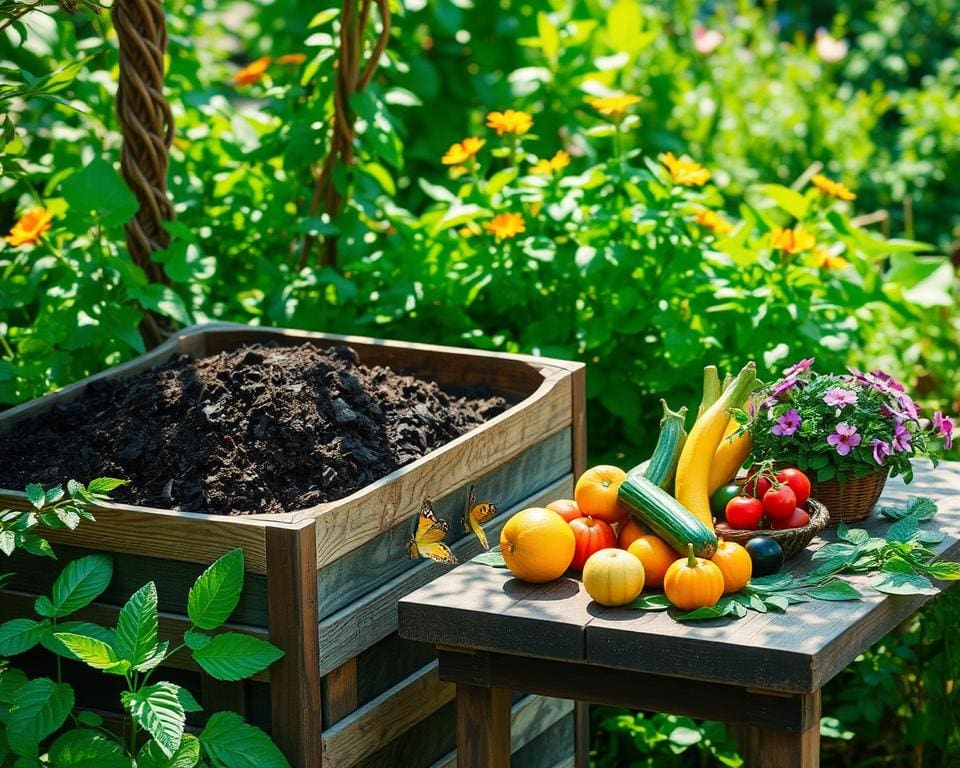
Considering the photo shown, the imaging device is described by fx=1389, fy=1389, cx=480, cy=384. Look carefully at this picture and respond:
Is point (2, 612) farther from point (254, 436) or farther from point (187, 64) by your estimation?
point (187, 64)

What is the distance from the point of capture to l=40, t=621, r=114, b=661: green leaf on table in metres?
2.12

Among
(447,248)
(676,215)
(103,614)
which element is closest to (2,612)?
(103,614)

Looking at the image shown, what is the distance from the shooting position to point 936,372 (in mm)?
4152

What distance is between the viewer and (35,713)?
2.08m

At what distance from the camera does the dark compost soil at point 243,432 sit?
7.70 ft

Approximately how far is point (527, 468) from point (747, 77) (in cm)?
440

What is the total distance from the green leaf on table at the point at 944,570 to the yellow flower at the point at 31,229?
6.63 ft

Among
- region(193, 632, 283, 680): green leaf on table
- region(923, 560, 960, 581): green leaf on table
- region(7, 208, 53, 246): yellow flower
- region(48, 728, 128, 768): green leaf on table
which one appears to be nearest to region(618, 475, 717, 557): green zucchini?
region(923, 560, 960, 581): green leaf on table

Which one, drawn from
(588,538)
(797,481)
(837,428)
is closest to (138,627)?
(588,538)

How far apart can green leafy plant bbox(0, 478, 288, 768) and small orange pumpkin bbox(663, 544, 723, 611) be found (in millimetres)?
609

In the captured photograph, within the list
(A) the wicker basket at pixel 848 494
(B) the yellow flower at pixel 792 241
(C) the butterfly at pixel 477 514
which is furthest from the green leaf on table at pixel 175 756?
(B) the yellow flower at pixel 792 241

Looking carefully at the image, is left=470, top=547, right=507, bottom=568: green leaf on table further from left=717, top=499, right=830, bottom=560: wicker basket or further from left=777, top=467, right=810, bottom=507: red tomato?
left=777, top=467, right=810, bottom=507: red tomato

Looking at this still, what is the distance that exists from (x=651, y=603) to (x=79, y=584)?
90cm

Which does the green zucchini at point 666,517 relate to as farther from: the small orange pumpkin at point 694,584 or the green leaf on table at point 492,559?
the green leaf on table at point 492,559
